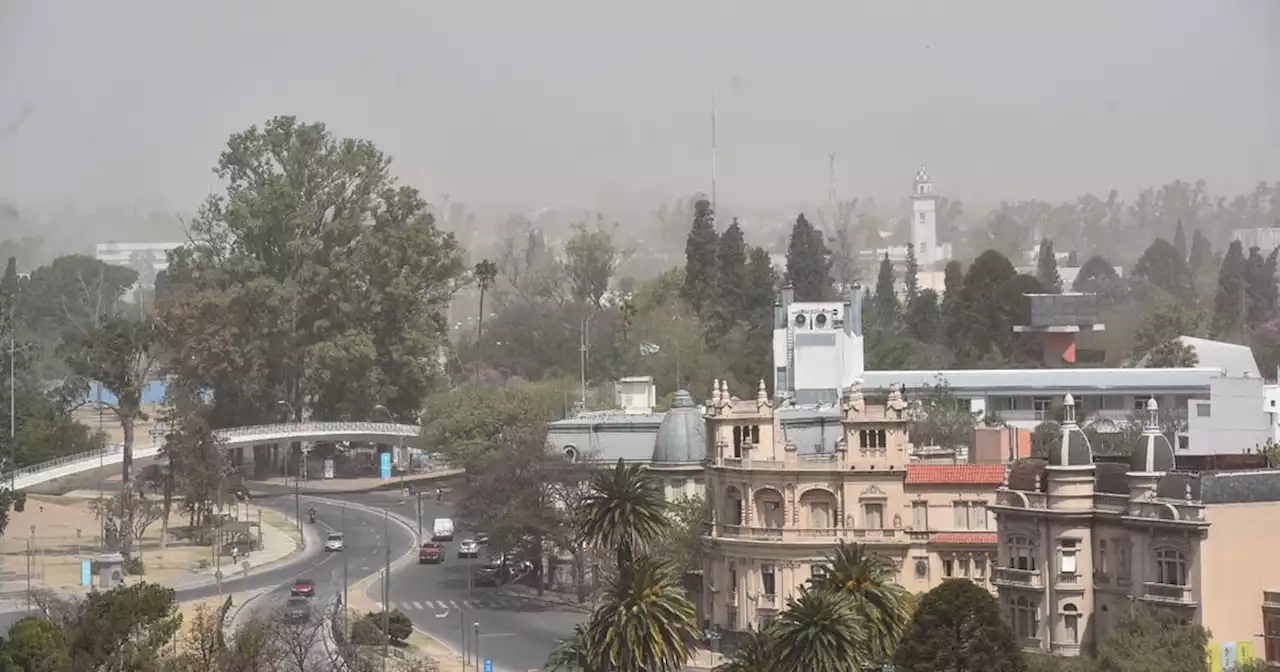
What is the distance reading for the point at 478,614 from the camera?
92812mm

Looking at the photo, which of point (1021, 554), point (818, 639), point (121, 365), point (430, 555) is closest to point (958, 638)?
point (1021, 554)

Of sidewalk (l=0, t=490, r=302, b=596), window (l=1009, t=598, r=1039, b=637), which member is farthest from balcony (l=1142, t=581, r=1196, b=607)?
sidewalk (l=0, t=490, r=302, b=596)

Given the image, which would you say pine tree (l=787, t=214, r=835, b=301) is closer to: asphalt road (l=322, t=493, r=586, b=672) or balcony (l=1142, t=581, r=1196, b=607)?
asphalt road (l=322, t=493, r=586, b=672)

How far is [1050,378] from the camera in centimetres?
13425

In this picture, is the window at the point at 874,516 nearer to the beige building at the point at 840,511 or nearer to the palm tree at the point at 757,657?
the beige building at the point at 840,511

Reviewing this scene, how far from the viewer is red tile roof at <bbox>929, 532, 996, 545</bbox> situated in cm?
7975

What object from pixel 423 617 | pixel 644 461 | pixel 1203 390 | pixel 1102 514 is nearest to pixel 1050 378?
pixel 1203 390

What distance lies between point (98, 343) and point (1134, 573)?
6979 centimetres

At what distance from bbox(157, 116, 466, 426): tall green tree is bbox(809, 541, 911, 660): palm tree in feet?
288

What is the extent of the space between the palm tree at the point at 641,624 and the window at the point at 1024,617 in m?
9.95

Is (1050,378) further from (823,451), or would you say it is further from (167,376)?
(167,376)

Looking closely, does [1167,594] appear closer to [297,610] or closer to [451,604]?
[297,610]

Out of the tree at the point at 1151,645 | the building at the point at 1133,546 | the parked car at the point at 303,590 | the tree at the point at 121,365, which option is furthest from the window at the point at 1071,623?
the tree at the point at 121,365

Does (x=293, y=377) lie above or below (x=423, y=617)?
above
